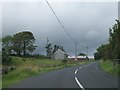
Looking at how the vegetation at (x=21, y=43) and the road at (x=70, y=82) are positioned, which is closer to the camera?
the road at (x=70, y=82)

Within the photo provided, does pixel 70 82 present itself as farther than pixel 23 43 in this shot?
No

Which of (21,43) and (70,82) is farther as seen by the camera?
(21,43)

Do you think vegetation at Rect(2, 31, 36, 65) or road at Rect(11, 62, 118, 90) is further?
vegetation at Rect(2, 31, 36, 65)

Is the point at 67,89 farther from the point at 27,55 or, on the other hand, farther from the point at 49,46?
the point at 49,46

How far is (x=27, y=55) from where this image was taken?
136 meters

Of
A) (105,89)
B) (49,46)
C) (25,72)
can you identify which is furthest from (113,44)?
(49,46)

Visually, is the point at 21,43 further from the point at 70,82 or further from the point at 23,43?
the point at 70,82

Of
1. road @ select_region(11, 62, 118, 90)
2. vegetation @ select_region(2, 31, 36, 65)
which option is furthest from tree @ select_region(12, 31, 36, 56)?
road @ select_region(11, 62, 118, 90)

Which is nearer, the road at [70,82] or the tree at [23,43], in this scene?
the road at [70,82]

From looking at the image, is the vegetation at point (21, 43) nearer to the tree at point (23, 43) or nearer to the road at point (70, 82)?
the tree at point (23, 43)

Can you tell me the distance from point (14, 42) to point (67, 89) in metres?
115

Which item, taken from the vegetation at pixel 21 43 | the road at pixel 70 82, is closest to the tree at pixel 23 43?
the vegetation at pixel 21 43

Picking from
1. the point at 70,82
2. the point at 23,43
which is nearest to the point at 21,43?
the point at 23,43

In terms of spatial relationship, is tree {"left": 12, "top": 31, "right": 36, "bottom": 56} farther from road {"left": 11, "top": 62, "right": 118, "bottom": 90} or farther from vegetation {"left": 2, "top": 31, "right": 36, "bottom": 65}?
road {"left": 11, "top": 62, "right": 118, "bottom": 90}
